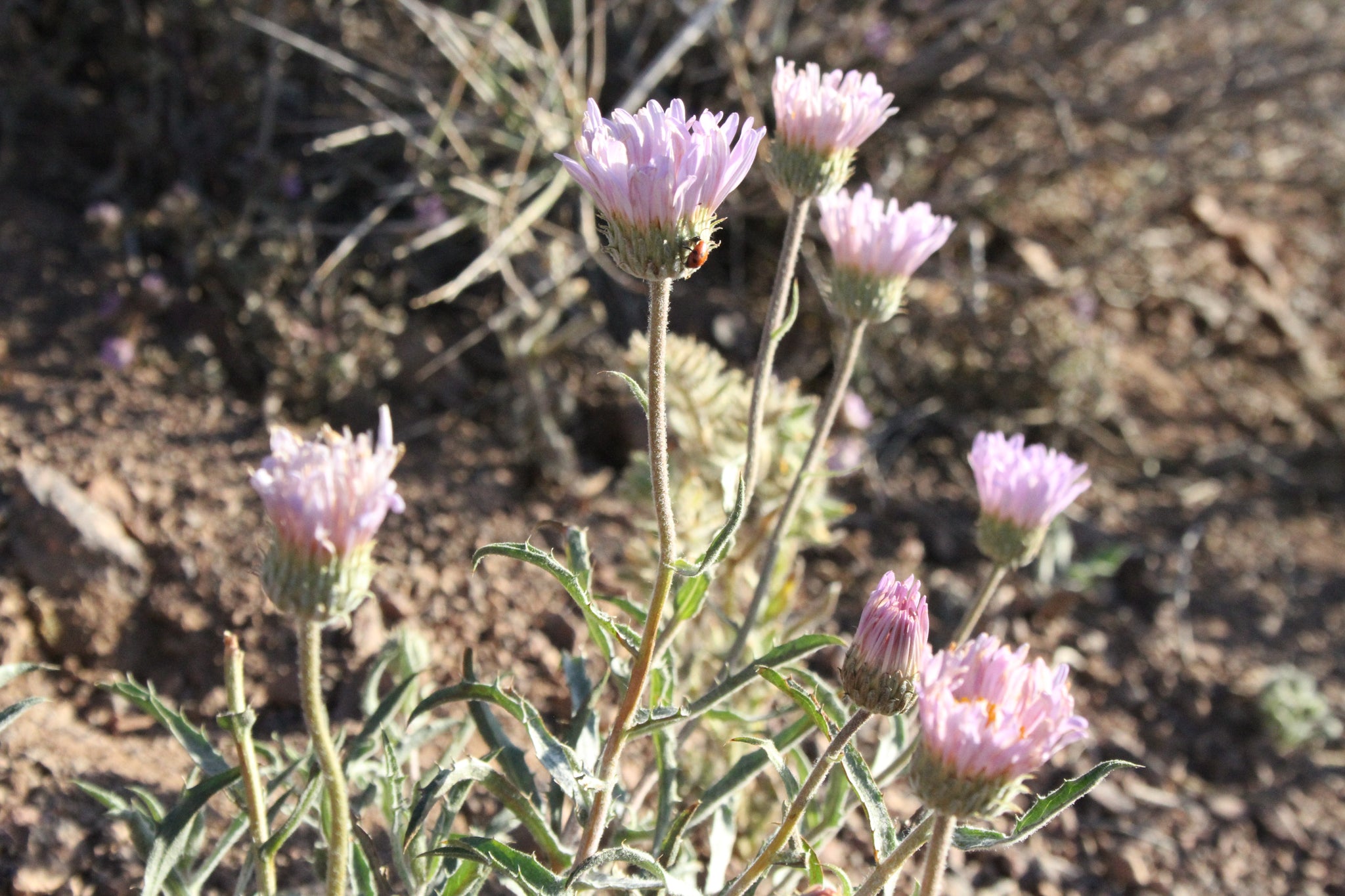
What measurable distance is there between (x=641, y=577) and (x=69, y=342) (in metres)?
1.98

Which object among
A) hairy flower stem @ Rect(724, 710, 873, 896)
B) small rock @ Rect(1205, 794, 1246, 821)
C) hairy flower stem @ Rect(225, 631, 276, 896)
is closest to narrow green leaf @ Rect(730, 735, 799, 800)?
hairy flower stem @ Rect(724, 710, 873, 896)

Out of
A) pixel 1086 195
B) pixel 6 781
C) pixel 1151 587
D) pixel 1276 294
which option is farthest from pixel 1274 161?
pixel 6 781

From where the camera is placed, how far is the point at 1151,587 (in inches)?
157

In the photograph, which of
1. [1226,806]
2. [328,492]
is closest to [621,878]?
[328,492]

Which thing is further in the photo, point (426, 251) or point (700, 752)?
point (426, 251)

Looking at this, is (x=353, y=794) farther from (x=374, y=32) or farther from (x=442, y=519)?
(x=374, y=32)

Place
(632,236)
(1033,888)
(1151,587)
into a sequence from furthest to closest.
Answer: (1151,587) → (1033,888) → (632,236)

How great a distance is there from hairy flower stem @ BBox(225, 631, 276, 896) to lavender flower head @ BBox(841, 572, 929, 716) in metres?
0.89

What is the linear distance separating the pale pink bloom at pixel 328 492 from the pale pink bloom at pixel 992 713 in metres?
0.78

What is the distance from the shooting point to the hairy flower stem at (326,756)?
1.62m

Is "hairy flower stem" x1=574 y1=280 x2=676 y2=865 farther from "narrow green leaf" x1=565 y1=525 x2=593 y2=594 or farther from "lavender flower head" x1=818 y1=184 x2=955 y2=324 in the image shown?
"lavender flower head" x1=818 y1=184 x2=955 y2=324

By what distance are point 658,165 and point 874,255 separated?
0.74 metres

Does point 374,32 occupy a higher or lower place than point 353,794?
higher

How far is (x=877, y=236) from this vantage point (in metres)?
2.24
